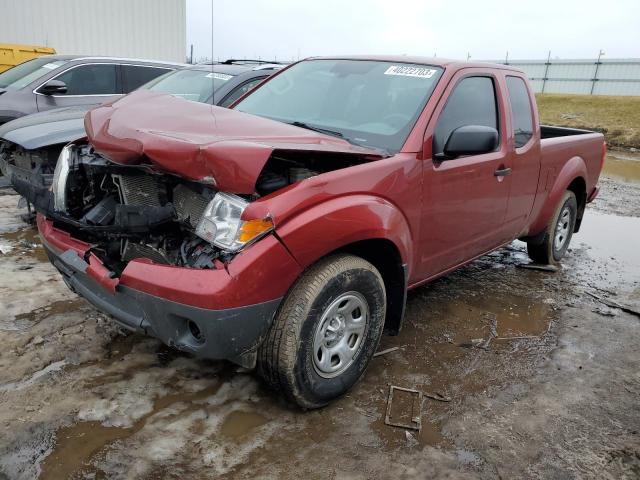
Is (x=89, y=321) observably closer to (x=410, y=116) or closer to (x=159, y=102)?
(x=159, y=102)

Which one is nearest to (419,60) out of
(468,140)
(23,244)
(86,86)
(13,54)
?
(468,140)

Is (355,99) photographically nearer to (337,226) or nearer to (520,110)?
(337,226)

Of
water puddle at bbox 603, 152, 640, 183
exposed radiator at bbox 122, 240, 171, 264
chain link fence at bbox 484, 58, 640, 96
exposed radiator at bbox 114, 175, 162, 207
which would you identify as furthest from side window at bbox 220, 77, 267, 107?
chain link fence at bbox 484, 58, 640, 96

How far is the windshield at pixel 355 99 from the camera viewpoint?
123 inches

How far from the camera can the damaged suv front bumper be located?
2.14 meters

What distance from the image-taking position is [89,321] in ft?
11.2

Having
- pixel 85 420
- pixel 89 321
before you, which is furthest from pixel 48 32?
pixel 85 420

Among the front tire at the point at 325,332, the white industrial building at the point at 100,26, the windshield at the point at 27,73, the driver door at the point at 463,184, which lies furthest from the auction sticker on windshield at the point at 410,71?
the white industrial building at the point at 100,26

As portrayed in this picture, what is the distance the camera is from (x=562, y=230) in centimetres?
543

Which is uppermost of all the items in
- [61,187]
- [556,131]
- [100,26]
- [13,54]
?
[100,26]

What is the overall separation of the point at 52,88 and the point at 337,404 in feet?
19.1

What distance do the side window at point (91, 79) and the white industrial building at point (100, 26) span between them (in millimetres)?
9113

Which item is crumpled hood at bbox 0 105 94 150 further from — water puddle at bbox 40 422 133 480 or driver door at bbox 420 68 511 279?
driver door at bbox 420 68 511 279

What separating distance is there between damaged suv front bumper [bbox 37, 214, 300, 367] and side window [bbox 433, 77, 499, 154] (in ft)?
4.60
